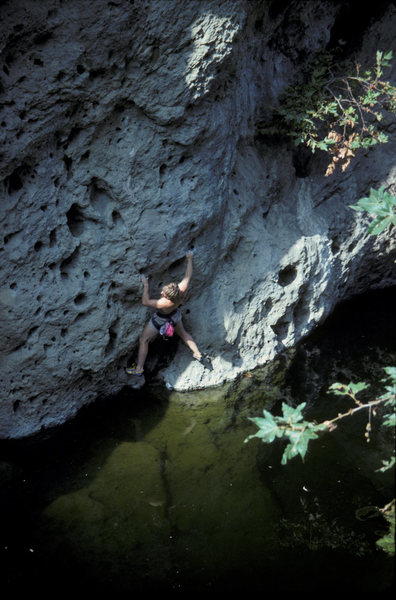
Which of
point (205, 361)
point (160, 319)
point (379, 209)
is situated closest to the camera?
point (379, 209)

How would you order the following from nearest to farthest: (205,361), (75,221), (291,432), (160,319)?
(291,432)
(75,221)
(160,319)
(205,361)

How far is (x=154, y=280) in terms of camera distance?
5.42 m

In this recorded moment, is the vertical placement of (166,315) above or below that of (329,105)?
below

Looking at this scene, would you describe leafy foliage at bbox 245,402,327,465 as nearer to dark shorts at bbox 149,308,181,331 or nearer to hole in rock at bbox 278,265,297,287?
dark shorts at bbox 149,308,181,331

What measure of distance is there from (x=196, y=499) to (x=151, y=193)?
2.67 m

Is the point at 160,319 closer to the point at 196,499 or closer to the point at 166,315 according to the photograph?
the point at 166,315

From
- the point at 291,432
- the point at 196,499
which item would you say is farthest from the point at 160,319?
the point at 291,432

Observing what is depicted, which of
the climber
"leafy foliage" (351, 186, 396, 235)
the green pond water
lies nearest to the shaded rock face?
the climber

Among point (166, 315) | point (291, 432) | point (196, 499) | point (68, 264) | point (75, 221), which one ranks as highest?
point (75, 221)

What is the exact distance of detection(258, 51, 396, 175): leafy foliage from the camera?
5.44m

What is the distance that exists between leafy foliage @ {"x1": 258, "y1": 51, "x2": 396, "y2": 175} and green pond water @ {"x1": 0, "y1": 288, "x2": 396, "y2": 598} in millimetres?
2310

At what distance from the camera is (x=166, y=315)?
17.7ft

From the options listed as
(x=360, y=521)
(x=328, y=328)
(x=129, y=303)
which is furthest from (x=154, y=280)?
(x=360, y=521)

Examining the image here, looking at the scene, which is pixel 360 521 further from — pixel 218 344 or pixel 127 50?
pixel 127 50
